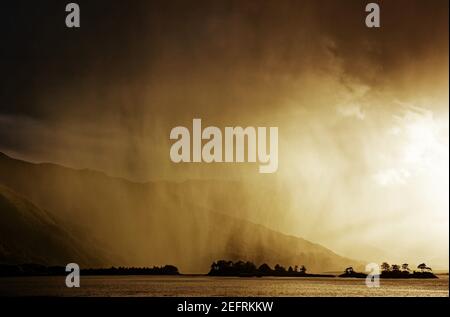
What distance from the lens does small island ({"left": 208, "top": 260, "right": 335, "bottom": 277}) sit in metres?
14.1

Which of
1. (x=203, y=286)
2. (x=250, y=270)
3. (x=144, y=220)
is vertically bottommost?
(x=203, y=286)

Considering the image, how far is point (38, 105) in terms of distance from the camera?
1331 cm

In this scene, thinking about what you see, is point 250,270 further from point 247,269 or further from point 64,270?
point 64,270

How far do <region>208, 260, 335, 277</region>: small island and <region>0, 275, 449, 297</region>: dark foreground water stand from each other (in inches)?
4.9

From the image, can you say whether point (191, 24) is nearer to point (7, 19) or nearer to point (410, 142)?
point (7, 19)

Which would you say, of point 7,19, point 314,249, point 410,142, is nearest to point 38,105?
point 7,19

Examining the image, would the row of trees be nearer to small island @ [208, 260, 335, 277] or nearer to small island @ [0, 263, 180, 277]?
small island @ [208, 260, 335, 277]

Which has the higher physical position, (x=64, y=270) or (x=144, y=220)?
(x=144, y=220)

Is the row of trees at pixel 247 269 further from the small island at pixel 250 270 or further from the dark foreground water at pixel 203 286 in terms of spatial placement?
the dark foreground water at pixel 203 286

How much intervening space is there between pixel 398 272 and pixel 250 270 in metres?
2.84

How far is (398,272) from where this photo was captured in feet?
46.0

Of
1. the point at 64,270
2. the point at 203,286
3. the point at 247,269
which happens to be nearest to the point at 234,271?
the point at 247,269

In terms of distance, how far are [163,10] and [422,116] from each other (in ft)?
16.6

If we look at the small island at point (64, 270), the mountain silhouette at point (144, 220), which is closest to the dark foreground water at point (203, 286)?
the small island at point (64, 270)
